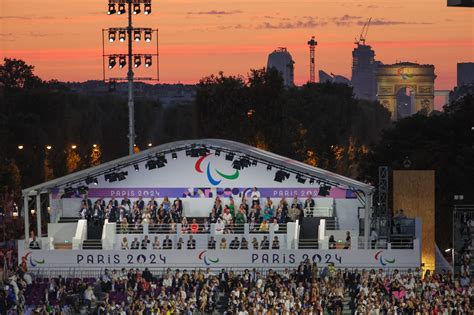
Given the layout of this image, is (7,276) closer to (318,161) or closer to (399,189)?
(399,189)

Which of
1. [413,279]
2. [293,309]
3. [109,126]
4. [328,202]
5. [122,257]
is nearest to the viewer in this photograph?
[293,309]

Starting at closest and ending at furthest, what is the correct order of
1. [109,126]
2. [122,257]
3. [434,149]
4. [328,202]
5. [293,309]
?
1. [293,309]
2. [122,257]
3. [328,202]
4. [434,149]
5. [109,126]

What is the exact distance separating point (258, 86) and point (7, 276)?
52.9m

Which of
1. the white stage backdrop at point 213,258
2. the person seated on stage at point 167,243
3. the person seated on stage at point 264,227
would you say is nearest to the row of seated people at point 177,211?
the person seated on stage at point 264,227

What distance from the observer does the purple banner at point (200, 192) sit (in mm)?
56219

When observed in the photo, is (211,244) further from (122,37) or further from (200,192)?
(122,37)

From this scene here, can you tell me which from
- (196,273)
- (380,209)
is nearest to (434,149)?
(380,209)

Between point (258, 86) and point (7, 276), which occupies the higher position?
point (258, 86)

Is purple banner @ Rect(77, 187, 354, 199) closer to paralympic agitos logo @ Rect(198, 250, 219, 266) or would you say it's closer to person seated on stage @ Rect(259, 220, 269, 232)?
person seated on stage @ Rect(259, 220, 269, 232)

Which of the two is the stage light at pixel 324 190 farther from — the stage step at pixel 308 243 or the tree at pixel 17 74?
the tree at pixel 17 74

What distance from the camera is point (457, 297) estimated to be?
46812 mm

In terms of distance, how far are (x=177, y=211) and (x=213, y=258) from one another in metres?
3.51

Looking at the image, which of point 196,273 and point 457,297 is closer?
point 457,297

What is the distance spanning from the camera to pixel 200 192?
186ft
